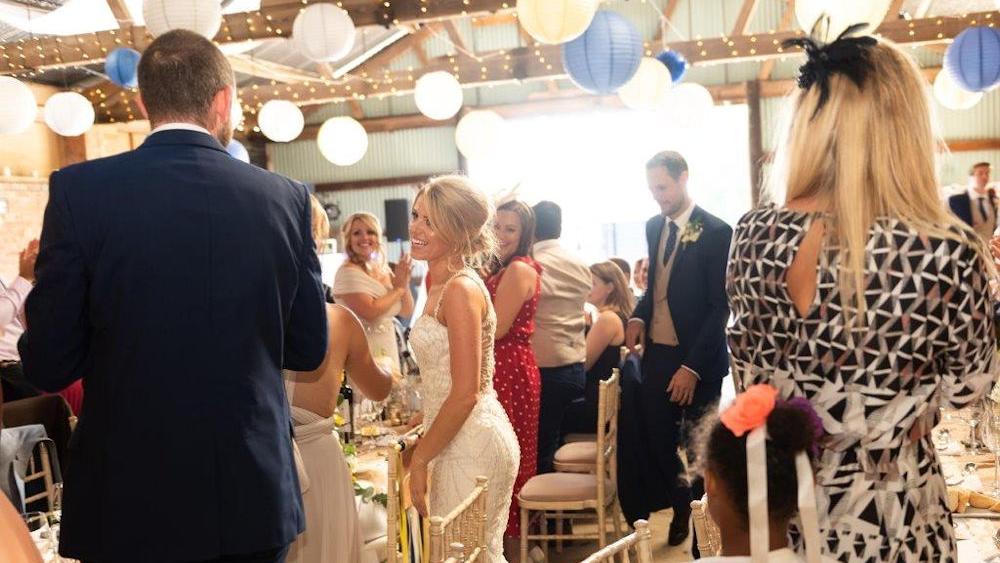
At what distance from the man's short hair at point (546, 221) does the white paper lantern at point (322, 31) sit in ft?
7.11

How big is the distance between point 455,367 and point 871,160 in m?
1.32

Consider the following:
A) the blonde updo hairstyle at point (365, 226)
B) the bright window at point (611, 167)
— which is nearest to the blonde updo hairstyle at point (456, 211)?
the blonde updo hairstyle at point (365, 226)

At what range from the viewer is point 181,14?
5.00m

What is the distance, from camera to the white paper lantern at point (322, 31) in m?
6.17

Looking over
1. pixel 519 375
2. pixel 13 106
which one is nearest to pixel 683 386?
pixel 519 375

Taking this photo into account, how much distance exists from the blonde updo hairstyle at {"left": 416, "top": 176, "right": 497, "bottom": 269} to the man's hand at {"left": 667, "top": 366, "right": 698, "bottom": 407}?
1541 mm

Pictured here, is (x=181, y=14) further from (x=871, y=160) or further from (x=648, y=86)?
(x=871, y=160)

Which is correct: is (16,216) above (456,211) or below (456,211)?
below

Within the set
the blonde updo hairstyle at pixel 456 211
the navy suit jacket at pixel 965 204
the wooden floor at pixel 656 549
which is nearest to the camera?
the blonde updo hairstyle at pixel 456 211

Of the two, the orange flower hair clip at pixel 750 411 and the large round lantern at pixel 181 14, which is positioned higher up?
the large round lantern at pixel 181 14

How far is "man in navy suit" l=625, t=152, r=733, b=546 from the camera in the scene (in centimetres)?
391

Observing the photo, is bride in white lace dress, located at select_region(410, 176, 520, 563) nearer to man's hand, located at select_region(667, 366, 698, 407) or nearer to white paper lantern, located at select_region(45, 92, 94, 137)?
man's hand, located at select_region(667, 366, 698, 407)

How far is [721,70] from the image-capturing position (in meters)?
14.4

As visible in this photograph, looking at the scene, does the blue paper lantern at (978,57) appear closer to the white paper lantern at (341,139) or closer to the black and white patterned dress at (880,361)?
the white paper lantern at (341,139)
